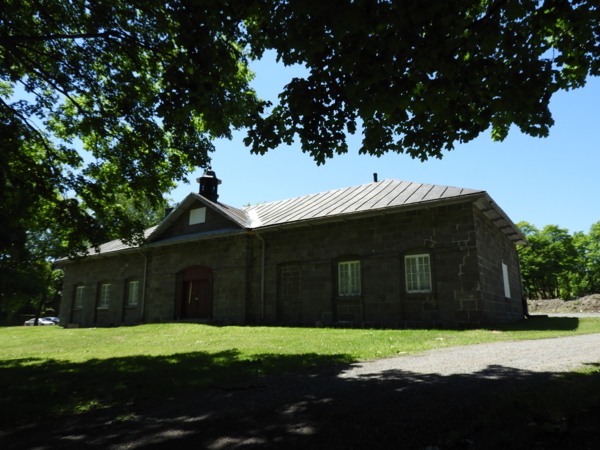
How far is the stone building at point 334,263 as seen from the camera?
1295 centimetres

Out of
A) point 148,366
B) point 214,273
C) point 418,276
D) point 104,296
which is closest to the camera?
point 148,366

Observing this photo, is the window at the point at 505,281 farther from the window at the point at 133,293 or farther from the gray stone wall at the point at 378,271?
the window at the point at 133,293

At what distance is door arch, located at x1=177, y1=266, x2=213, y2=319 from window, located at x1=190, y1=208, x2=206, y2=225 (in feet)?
7.59

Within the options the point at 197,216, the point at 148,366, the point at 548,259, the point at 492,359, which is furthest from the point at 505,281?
the point at 548,259

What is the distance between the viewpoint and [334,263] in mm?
15297

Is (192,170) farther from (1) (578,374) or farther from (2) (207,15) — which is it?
(1) (578,374)

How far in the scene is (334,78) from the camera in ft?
17.7

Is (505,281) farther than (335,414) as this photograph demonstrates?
Yes

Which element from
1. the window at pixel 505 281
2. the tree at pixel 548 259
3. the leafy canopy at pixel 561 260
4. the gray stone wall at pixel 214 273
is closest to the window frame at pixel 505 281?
the window at pixel 505 281

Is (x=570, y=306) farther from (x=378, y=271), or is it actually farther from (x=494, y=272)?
(x=378, y=271)

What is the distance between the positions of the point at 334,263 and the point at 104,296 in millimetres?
15831

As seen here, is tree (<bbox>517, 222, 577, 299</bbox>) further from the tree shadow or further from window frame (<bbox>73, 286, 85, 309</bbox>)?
the tree shadow

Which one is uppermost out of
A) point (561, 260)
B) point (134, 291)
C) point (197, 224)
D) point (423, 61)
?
point (561, 260)

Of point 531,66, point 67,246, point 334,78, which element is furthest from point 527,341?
point 67,246
